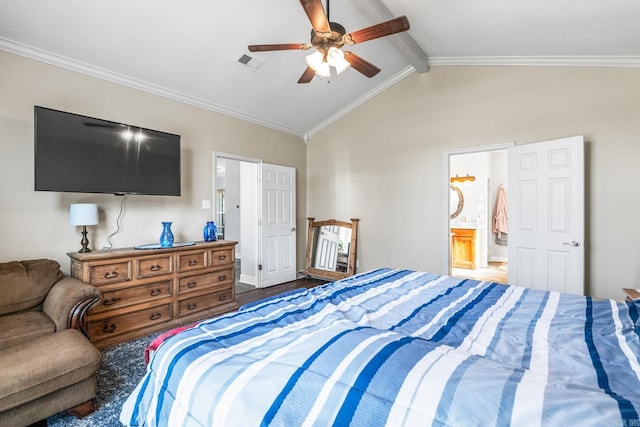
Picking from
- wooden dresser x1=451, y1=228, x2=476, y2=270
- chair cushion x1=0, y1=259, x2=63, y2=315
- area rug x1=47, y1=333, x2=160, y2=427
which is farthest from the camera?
wooden dresser x1=451, y1=228, x2=476, y2=270

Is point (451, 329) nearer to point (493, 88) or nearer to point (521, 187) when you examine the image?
point (521, 187)

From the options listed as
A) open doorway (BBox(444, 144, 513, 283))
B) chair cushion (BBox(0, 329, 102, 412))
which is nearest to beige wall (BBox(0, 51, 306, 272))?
chair cushion (BBox(0, 329, 102, 412))

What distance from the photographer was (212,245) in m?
3.51

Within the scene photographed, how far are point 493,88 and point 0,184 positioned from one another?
527 cm

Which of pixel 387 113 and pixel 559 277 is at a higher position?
Answer: pixel 387 113

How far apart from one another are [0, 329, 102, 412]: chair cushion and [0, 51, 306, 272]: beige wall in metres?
1.42

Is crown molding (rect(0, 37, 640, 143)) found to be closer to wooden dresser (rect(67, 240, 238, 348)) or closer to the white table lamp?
the white table lamp

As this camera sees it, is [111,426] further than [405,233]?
No

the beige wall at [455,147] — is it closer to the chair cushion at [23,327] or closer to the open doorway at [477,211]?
the open doorway at [477,211]

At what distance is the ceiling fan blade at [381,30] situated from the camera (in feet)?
6.48

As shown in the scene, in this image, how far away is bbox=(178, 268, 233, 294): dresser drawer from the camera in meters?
3.30

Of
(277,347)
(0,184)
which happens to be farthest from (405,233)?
(0,184)

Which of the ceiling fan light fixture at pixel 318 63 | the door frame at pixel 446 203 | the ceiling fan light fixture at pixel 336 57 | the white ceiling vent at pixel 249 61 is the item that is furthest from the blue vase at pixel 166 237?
the door frame at pixel 446 203

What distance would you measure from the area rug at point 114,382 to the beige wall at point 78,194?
1.11 meters
